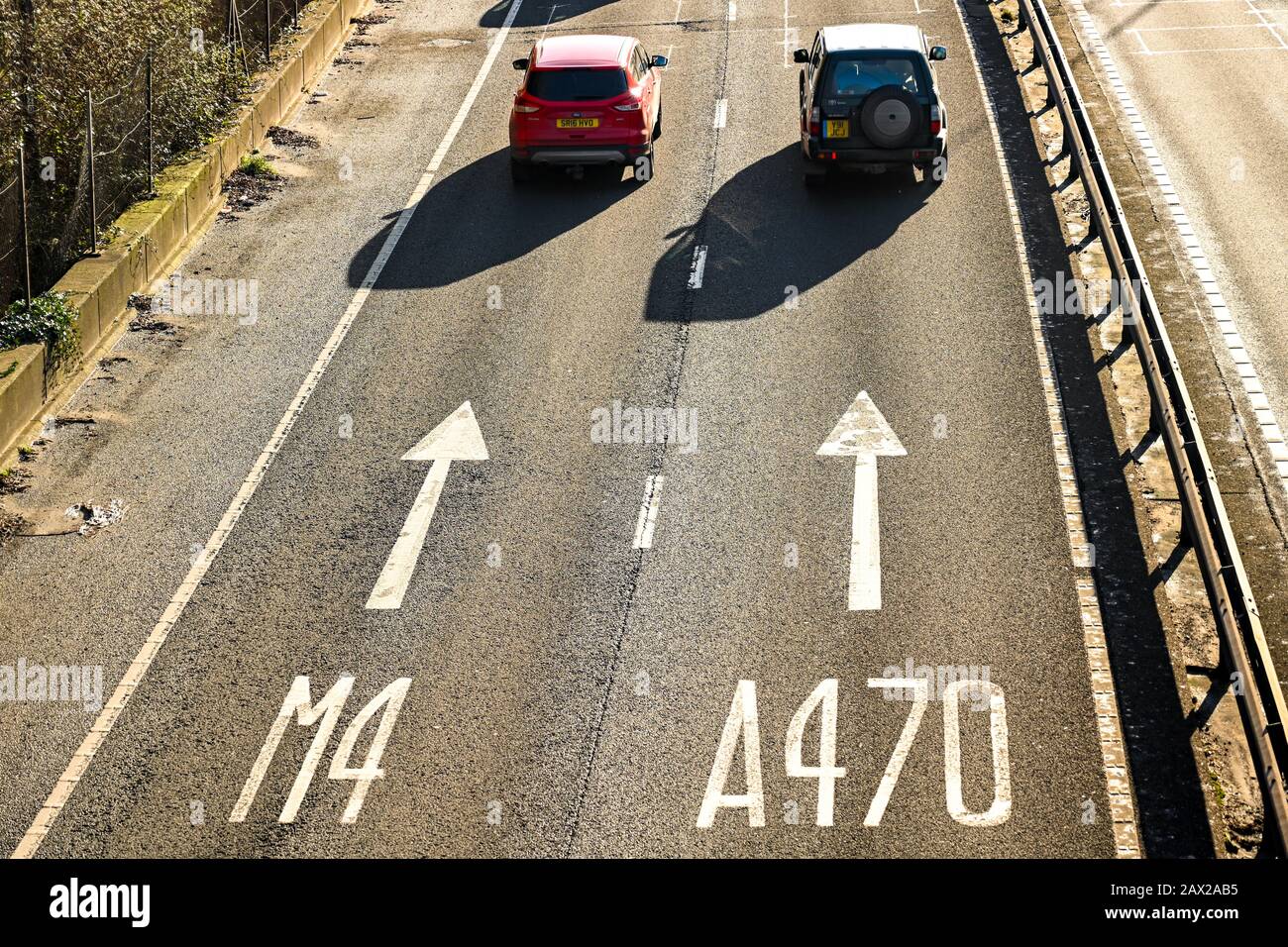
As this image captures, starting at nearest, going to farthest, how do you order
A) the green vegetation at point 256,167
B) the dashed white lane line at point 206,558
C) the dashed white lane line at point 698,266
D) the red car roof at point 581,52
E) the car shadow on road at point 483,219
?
the dashed white lane line at point 206,558 < the dashed white lane line at point 698,266 < the car shadow on road at point 483,219 < the red car roof at point 581,52 < the green vegetation at point 256,167

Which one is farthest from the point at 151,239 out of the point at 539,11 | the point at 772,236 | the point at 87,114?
the point at 539,11

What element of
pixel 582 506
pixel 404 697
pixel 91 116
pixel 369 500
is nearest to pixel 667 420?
pixel 582 506

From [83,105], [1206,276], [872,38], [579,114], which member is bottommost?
[1206,276]

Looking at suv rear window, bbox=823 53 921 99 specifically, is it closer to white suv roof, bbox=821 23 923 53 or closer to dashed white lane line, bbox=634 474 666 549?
white suv roof, bbox=821 23 923 53

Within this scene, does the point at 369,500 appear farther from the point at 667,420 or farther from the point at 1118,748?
the point at 1118,748

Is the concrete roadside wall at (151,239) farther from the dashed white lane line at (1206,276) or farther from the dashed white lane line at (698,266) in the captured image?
the dashed white lane line at (1206,276)

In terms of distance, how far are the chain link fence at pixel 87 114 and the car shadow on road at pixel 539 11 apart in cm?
833

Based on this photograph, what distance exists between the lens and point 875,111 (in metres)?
20.8

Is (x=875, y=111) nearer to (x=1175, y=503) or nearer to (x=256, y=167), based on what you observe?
(x=1175, y=503)

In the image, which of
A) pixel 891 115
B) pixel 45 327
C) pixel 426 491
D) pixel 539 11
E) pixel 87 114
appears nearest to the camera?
pixel 426 491

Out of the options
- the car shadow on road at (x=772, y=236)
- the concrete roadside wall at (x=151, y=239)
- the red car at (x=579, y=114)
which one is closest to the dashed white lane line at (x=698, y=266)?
the car shadow on road at (x=772, y=236)

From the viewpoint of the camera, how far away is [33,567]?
13.7 metres

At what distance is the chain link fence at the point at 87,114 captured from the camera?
18.1m

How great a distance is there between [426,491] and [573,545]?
172 centimetres
